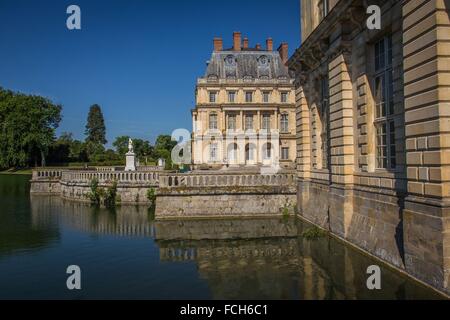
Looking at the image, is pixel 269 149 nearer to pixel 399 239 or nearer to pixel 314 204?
pixel 314 204

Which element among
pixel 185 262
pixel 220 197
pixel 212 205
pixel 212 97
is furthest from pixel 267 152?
pixel 185 262

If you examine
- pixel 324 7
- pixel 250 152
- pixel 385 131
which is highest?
pixel 324 7

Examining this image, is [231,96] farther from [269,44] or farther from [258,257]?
[258,257]

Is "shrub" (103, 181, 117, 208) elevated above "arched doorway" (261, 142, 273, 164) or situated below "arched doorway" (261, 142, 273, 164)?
below

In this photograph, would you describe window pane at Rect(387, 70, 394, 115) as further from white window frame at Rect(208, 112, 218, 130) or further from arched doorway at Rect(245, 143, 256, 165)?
white window frame at Rect(208, 112, 218, 130)

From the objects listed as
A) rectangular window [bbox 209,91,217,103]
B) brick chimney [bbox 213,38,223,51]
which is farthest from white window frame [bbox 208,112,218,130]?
brick chimney [bbox 213,38,223,51]

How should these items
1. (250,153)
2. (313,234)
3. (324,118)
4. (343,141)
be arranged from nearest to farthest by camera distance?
(343,141), (313,234), (324,118), (250,153)

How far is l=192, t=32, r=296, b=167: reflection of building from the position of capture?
3966 cm

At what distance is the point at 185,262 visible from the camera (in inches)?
363

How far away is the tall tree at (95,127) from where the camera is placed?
86375 mm

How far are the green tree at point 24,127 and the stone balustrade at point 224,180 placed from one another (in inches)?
1557

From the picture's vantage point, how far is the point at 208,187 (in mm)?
14594

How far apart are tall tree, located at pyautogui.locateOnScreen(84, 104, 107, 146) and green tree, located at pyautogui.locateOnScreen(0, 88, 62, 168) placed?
3428 cm

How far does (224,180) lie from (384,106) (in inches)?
307
